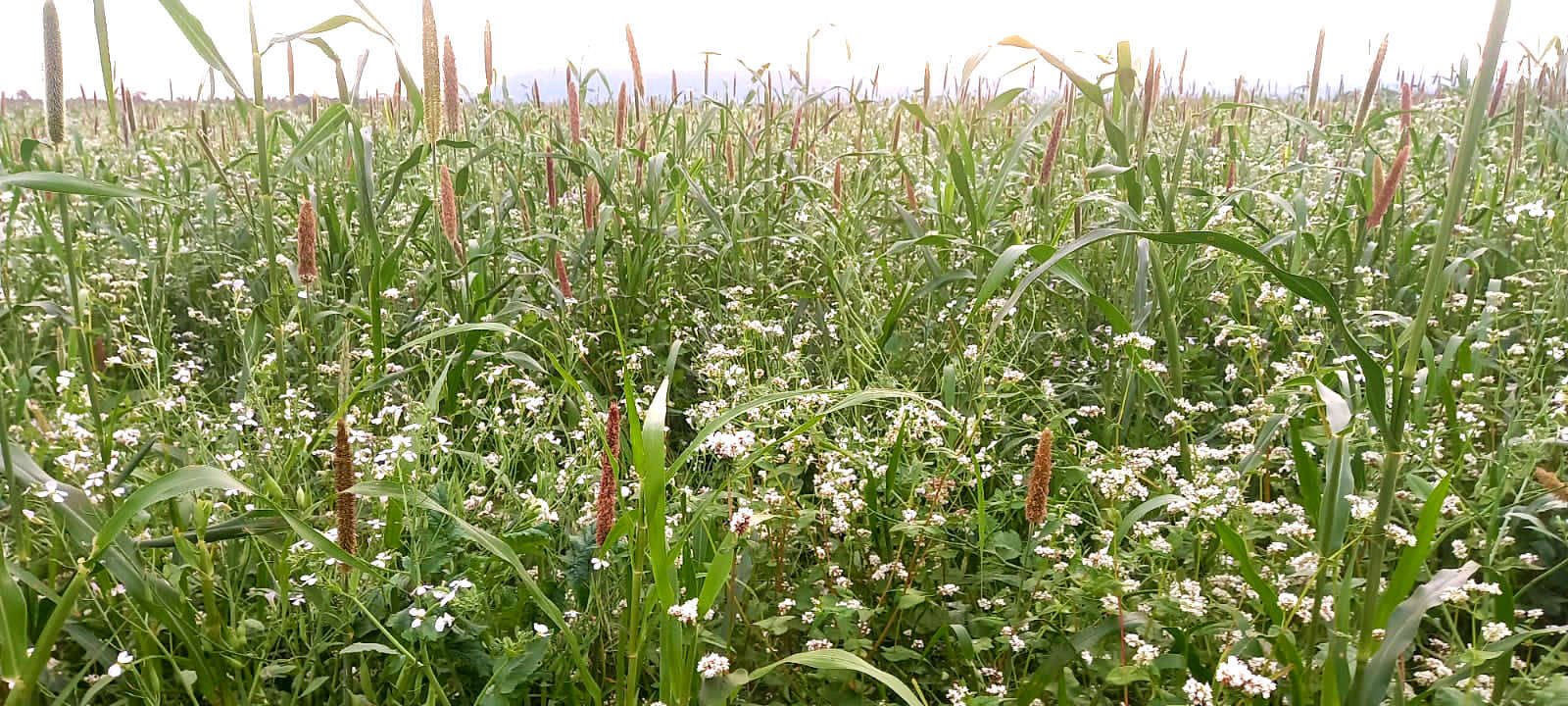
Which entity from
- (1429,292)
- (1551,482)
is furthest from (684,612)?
(1551,482)

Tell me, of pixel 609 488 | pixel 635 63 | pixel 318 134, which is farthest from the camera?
pixel 635 63

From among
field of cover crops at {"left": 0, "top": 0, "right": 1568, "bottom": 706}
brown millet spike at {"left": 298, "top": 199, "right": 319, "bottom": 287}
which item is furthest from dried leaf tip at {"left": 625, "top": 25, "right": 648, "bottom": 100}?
brown millet spike at {"left": 298, "top": 199, "right": 319, "bottom": 287}

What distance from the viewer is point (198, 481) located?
4.32 ft

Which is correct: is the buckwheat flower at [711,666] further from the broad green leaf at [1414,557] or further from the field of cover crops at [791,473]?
the broad green leaf at [1414,557]

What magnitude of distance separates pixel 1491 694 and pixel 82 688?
2197mm

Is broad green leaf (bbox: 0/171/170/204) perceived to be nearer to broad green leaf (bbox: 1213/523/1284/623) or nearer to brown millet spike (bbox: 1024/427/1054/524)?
brown millet spike (bbox: 1024/427/1054/524)

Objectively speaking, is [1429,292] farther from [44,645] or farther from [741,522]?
[44,645]

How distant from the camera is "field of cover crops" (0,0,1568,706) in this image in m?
1.41

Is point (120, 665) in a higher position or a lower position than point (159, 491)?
lower

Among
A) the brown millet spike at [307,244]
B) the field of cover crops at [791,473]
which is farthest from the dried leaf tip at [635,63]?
the brown millet spike at [307,244]

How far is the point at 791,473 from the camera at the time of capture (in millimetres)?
1822

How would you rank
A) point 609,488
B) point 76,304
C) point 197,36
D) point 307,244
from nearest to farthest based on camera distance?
point 609,488, point 76,304, point 197,36, point 307,244

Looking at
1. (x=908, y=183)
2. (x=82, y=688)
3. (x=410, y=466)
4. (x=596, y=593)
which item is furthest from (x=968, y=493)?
(x=82, y=688)

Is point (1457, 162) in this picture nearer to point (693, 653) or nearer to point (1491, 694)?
point (1491, 694)
